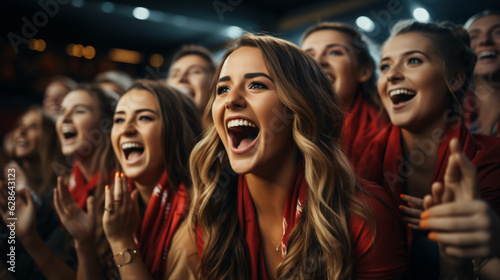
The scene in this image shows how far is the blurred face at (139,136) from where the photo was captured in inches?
57.1

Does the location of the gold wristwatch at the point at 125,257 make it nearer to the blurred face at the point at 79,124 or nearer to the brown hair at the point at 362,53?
the blurred face at the point at 79,124

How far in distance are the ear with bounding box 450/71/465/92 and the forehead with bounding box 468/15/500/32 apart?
0.95 feet

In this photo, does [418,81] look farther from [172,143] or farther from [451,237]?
[172,143]

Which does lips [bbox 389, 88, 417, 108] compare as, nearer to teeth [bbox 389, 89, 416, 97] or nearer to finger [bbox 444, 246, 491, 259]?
teeth [bbox 389, 89, 416, 97]

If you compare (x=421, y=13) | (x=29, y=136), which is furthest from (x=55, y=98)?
(x=421, y=13)

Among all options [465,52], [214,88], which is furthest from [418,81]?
[214,88]

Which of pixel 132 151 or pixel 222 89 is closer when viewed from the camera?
pixel 222 89

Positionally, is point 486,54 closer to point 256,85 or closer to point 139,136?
point 256,85

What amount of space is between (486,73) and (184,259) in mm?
1226

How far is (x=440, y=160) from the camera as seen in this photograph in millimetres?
1115

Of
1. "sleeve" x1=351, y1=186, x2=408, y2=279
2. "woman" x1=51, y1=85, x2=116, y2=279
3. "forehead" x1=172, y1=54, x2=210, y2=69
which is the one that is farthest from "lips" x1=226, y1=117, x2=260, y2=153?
"forehead" x1=172, y1=54, x2=210, y2=69

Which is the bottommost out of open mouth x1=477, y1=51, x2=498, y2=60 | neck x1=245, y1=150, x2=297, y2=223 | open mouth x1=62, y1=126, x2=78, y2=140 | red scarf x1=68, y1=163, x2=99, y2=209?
neck x1=245, y1=150, x2=297, y2=223

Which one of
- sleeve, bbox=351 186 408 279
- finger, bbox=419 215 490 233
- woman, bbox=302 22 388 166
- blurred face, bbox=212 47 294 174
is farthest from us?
woman, bbox=302 22 388 166

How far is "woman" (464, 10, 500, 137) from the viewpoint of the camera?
127cm
